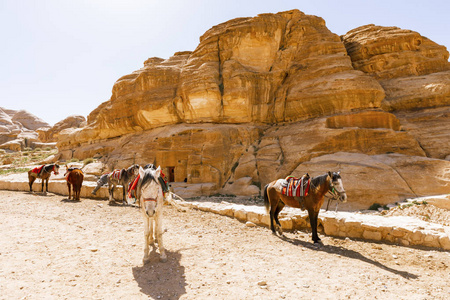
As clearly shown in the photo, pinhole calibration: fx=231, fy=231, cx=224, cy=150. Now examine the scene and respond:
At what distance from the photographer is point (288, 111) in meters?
20.1

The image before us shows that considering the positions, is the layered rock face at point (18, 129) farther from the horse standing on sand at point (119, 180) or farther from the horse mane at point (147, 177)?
the horse mane at point (147, 177)

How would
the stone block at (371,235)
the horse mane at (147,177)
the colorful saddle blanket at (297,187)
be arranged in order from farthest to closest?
the colorful saddle blanket at (297,187), the stone block at (371,235), the horse mane at (147,177)

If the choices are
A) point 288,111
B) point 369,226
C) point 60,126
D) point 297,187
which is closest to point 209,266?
point 297,187

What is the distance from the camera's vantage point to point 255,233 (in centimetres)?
690

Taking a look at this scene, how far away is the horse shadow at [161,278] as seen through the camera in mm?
3629

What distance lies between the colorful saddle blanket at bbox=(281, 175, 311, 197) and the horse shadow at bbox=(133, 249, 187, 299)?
3448 millimetres

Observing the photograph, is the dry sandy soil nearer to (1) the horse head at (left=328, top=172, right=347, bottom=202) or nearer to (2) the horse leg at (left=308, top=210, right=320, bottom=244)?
(2) the horse leg at (left=308, top=210, right=320, bottom=244)

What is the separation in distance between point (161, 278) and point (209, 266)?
96cm

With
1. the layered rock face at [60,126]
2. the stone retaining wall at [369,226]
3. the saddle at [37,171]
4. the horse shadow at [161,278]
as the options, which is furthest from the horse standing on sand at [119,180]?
the layered rock face at [60,126]

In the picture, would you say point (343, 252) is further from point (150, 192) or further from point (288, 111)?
point (288, 111)

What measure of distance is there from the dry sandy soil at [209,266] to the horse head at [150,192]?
3.65 ft

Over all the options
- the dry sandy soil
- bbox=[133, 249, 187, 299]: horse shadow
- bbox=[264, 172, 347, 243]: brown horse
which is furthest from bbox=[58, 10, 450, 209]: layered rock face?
bbox=[133, 249, 187, 299]: horse shadow

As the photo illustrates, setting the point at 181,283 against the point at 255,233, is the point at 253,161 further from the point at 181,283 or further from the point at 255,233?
the point at 181,283

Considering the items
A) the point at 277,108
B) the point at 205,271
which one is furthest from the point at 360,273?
the point at 277,108
